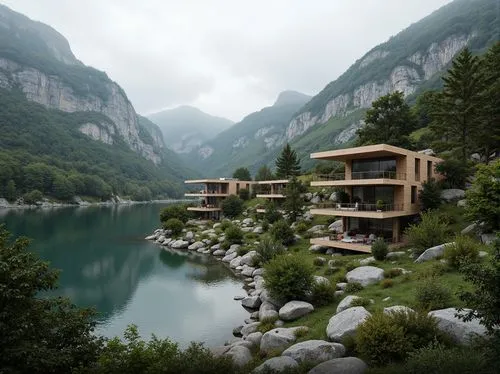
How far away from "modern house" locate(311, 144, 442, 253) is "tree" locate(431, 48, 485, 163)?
5.58 m

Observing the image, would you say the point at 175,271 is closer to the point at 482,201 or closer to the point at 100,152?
the point at 482,201

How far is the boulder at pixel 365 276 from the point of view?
18.6m

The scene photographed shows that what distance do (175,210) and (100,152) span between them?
531ft

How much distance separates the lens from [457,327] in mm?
10734

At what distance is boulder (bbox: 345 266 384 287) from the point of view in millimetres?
18578

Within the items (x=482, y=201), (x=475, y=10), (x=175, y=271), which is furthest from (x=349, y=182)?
(x=475, y=10)

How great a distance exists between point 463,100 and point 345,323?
30.7m

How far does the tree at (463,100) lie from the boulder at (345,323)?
2844 centimetres

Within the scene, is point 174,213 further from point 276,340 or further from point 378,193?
point 276,340

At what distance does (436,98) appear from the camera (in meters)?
35.1

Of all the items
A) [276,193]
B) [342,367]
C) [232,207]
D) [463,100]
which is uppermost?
[463,100]

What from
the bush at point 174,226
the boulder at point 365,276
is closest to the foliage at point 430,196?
the boulder at point 365,276

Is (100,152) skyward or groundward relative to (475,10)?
groundward

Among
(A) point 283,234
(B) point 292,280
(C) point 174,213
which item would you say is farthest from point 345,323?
(C) point 174,213
